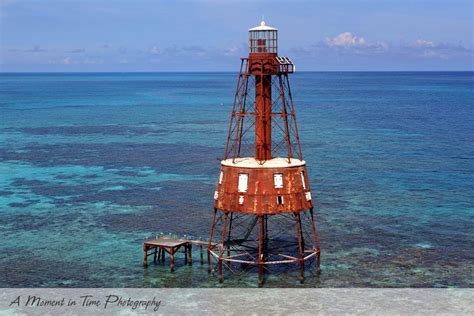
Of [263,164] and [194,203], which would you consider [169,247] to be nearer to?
[263,164]

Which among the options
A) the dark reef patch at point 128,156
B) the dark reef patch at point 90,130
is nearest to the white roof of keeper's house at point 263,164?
the dark reef patch at point 128,156

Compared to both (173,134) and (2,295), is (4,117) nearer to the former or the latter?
(173,134)

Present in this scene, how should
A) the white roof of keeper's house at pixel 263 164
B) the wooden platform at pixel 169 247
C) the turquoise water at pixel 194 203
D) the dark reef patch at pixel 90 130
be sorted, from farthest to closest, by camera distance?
the dark reef patch at pixel 90 130 → the wooden platform at pixel 169 247 → the turquoise water at pixel 194 203 → the white roof of keeper's house at pixel 263 164

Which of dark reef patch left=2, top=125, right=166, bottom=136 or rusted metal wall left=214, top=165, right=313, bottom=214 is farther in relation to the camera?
dark reef patch left=2, top=125, right=166, bottom=136

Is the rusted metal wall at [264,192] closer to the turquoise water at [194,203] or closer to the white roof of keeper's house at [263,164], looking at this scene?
the white roof of keeper's house at [263,164]

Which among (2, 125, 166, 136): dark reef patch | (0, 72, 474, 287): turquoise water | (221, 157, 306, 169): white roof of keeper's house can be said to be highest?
(221, 157, 306, 169): white roof of keeper's house

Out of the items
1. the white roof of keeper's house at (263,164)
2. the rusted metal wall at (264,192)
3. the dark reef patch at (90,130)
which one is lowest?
the dark reef patch at (90,130)

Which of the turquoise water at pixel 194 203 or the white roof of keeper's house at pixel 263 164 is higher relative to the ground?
the white roof of keeper's house at pixel 263 164

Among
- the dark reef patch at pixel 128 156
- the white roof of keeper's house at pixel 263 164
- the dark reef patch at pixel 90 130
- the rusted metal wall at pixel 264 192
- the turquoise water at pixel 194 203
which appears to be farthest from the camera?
the dark reef patch at pixel 90 130

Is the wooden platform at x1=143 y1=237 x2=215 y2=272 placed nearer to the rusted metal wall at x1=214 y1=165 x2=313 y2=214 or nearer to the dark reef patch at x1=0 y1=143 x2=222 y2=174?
the rusted metal wall at x1=214 y1=165 x2=313 y2=214

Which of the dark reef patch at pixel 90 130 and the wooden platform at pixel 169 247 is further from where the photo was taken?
the dark reef patch at pixel 90 130

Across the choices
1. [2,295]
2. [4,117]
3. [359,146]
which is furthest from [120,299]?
[4,117]

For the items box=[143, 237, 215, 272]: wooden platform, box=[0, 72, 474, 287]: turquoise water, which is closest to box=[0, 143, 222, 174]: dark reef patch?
box=[0, 72, 474, 287]: turquoise water

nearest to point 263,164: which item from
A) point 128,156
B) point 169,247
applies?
point 169,247
